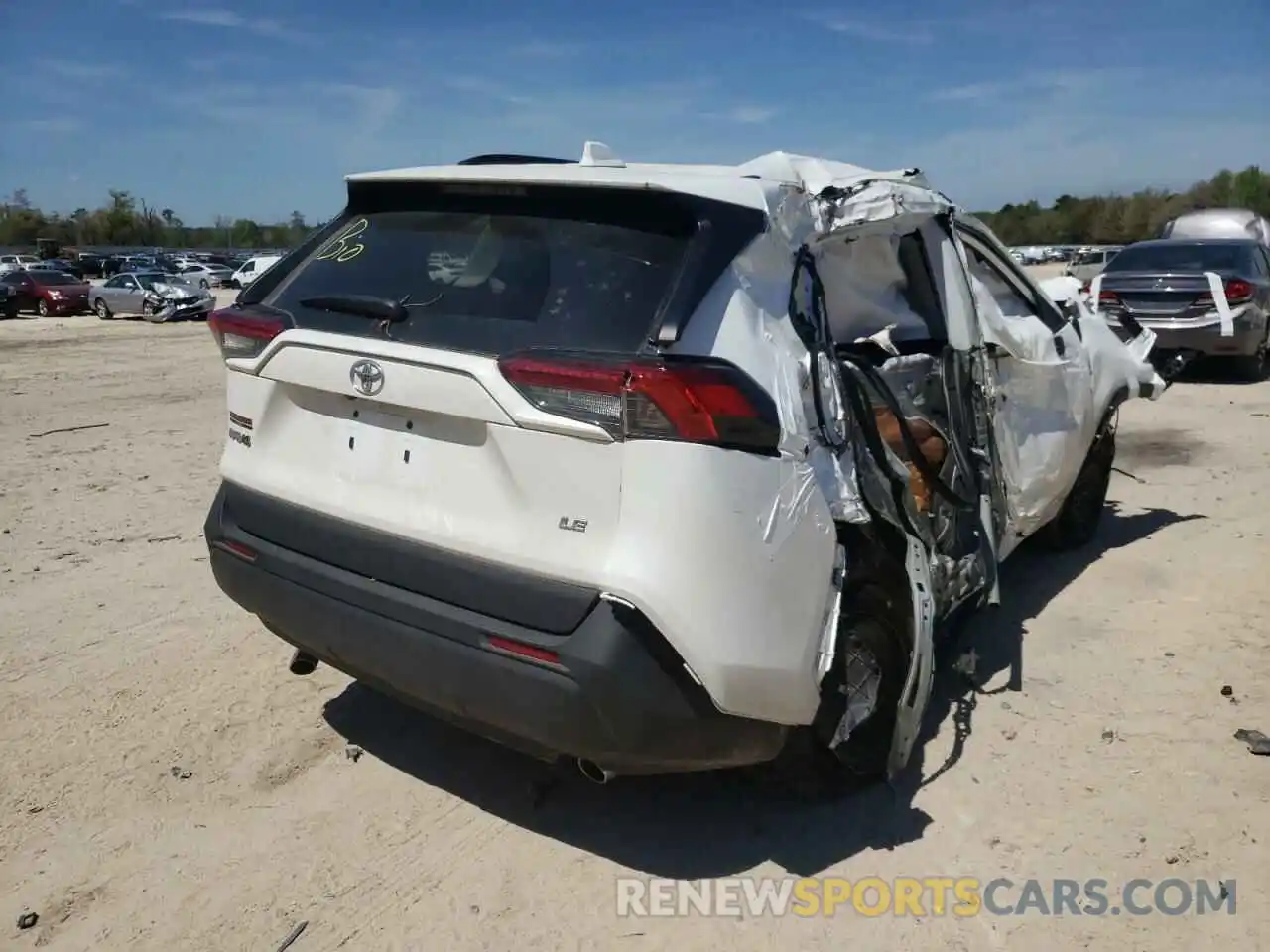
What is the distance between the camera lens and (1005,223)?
10844cm

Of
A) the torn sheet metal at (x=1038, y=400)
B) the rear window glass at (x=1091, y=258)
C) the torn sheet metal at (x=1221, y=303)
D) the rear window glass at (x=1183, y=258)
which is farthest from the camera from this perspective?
the rear window glass at (x=1091, y=258)

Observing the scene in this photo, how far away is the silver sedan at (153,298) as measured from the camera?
27547mm

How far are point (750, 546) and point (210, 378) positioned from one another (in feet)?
42.6

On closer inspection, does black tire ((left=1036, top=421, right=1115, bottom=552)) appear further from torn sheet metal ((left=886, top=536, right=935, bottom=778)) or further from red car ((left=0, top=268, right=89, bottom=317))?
red car ((left=0, top=268, right=89, bottom=317))

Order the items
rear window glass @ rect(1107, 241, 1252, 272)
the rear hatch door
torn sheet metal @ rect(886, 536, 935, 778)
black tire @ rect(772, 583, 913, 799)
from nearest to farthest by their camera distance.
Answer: the rear hatch door → black tire @ rect(772, 583, 913, 799) → torn sheet metal @ rect(886, 536, 935, 778) → rear window glass @ rect(1107, 241, 1252, 272)

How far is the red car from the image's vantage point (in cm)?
2983

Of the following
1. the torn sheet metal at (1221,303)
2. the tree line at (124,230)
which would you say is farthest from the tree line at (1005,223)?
the torn sheet metal at (1221,303)

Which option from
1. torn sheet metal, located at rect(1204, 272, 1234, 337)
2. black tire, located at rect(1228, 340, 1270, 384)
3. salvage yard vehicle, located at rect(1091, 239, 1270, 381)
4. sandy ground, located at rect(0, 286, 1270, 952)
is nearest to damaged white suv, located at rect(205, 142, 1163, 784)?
sandy ground, located at rect(0, 286, 1270, 952)

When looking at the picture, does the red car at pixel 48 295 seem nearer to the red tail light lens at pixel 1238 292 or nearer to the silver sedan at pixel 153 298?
the silver sedan at pixel 153 298

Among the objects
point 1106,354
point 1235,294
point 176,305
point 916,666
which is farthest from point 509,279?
point 176,305

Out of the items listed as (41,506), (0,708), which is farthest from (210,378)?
(0,708)

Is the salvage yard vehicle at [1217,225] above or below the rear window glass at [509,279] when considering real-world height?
below

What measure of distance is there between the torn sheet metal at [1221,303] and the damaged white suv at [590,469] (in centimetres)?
867

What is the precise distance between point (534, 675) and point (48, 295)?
32.1 metres
